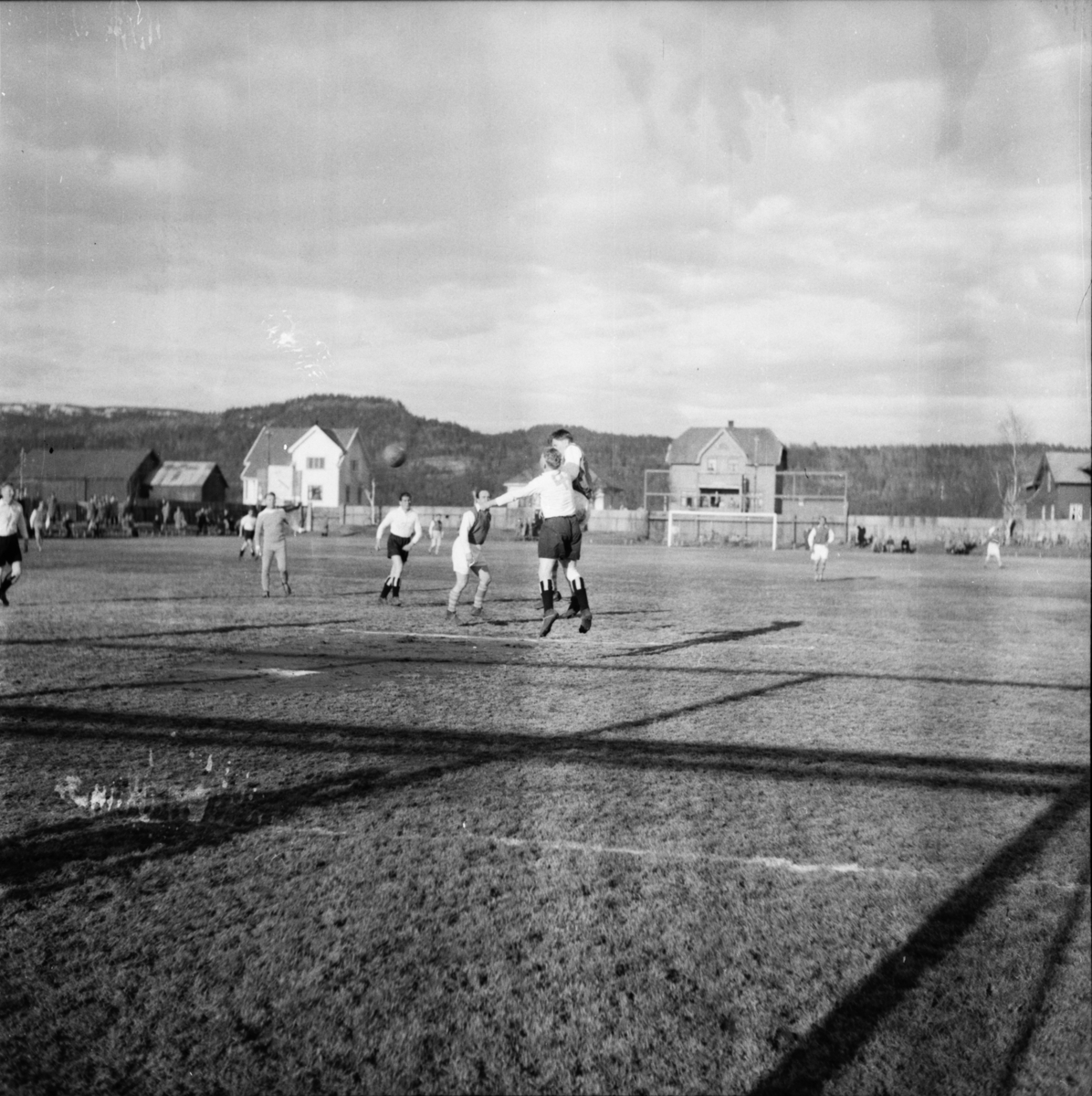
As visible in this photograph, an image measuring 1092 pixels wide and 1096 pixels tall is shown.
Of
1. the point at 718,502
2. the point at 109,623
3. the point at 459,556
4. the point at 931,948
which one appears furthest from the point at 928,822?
the point at 109,623

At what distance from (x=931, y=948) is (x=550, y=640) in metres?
11.8

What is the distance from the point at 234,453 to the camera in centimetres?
886

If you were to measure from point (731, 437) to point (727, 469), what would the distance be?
0.34 m

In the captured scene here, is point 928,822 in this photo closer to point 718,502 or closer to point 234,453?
point 718,502

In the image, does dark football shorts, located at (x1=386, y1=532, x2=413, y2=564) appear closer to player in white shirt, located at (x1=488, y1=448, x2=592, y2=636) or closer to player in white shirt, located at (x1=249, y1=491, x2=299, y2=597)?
player in white shirt, located at (x1=249, y1=491, x2=299, y2=597)

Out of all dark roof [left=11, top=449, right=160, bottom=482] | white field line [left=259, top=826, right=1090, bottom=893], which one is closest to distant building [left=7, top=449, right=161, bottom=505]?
dark roof [left=11, top=449, right=160, bottom=482]

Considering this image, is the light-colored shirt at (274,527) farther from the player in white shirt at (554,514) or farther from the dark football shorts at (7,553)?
the player in white shirt at (554,514)

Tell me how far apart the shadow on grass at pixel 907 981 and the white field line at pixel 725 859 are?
14 cm

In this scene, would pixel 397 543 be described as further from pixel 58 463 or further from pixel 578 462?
pixel 578 462

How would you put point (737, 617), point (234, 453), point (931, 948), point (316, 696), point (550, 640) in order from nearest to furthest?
point (931, 948)
point (234, 453)
point (316, 696)
point (550, 640)
point (737, 617)

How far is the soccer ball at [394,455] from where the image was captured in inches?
187

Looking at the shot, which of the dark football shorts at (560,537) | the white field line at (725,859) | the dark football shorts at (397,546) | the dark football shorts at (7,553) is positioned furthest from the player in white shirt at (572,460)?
the dark football shorts at (397,546)

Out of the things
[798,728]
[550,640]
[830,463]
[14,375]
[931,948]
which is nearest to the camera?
[14,375]

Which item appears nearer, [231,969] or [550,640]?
[231,969]
